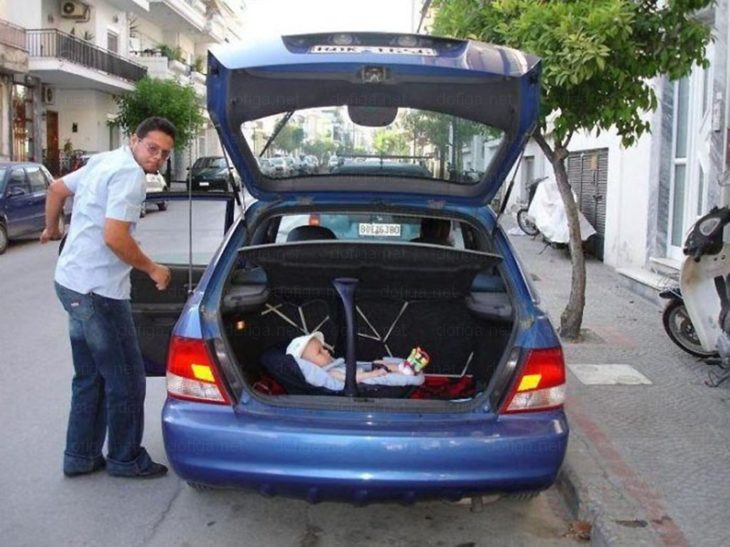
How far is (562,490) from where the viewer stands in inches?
178

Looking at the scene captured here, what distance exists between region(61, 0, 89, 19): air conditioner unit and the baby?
2947 cm

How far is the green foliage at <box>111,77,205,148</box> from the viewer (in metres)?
31.5

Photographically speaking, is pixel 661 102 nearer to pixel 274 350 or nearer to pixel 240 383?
pixel 274 350

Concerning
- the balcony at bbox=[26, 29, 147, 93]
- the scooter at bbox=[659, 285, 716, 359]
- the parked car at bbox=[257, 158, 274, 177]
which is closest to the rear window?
the parked car at bbox=[257, 158, 274, 177]

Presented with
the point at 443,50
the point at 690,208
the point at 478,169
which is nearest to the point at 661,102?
the point at 690,208

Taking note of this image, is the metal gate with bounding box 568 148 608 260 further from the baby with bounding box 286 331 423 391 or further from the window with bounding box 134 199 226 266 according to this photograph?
the baby with bounding box 286 331 423 391

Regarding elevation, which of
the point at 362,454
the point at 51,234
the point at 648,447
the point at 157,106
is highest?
the point at 157,106

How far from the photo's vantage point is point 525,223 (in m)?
17.4

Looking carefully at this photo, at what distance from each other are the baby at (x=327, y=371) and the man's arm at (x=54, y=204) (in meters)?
1.56

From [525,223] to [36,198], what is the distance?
982 cm

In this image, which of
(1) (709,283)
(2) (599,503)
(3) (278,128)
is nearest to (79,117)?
(1) (709,283)

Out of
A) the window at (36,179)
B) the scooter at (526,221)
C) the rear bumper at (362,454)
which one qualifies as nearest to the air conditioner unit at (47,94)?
the window at (36,179)

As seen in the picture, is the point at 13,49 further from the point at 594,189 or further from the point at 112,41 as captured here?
the point at 594,189

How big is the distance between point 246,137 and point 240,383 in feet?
4.74
